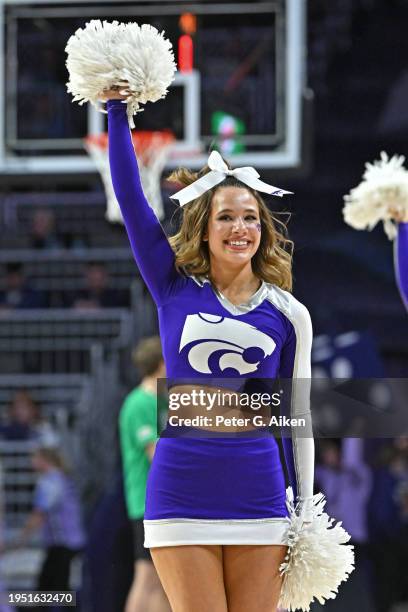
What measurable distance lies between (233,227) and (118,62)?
→ 549 millimetres

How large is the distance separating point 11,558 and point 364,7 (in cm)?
903

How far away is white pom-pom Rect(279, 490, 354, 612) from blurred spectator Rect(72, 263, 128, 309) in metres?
8.46

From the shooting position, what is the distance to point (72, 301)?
12203 millimetres

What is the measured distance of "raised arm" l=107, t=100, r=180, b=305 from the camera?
3406mm

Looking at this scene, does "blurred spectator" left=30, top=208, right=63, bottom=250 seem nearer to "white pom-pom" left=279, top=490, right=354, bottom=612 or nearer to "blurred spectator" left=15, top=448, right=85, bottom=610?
"blurred spectator" left=15, top=448, right=85, bottom=610

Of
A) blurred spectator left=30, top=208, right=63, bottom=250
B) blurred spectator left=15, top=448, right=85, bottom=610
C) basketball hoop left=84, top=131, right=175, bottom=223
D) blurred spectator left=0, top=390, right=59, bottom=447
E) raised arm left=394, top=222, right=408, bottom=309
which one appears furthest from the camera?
blurred spectator left=30, top=208, right=63, bottom=250

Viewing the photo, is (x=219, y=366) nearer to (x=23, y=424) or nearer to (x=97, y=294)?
(x=23, y=424)

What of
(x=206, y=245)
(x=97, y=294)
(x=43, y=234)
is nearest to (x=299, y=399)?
(x=206, y=245)

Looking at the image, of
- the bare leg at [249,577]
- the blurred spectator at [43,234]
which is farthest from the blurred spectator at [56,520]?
the bare leg at [249,577]

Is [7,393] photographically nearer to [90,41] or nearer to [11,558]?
[11,558]

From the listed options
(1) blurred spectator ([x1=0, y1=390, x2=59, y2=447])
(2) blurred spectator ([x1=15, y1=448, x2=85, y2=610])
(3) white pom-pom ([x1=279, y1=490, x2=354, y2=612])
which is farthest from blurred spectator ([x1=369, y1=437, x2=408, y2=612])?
(3) white pom-pom ([x1=279, y1=490, x2=354, y2=612])

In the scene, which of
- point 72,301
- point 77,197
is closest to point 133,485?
point 72,301

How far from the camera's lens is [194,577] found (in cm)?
318

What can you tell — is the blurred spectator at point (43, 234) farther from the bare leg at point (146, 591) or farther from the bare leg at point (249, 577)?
the bare leg at point (249, 577)
